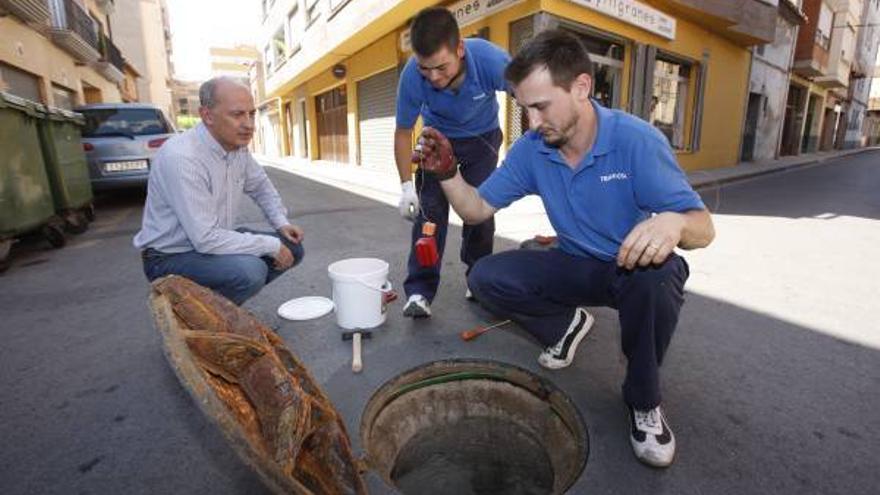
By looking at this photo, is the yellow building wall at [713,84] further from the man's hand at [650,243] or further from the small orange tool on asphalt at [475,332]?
the man's hand at [650,243]

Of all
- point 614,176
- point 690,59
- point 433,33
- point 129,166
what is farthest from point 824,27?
point 129,166

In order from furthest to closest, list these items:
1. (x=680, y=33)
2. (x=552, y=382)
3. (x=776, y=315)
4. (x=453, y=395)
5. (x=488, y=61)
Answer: (x=680, y=33) < (x=776, y=315) < (x=488, y=61) < (x=453, y=395) < (x=552, y=382)

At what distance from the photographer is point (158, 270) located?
8.63 feet

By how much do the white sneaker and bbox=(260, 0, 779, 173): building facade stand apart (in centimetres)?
654

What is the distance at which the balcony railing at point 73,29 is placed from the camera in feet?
39.3

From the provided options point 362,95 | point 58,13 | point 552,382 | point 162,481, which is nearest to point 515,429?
point 552,382

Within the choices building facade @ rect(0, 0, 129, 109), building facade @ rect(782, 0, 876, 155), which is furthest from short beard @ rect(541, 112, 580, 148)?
building facade @ rect(782, 0, 876, 155)

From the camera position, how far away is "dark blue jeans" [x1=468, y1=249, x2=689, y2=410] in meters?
1.89

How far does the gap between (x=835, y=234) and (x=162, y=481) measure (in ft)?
24.7

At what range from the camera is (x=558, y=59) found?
1976mm

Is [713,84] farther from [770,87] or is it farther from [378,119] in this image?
[378,119]

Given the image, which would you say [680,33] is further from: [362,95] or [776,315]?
[776,315]

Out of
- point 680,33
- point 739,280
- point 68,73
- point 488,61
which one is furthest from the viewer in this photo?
point 68,73

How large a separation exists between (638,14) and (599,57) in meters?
1.18
